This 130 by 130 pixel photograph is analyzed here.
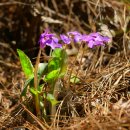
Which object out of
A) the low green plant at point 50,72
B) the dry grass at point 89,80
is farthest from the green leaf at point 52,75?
the dry grass at point 89,80

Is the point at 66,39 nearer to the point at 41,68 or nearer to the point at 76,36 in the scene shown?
the point at 76,36

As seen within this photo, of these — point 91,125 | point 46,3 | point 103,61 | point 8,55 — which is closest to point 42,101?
point 91,125

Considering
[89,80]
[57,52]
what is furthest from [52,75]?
[89,80]

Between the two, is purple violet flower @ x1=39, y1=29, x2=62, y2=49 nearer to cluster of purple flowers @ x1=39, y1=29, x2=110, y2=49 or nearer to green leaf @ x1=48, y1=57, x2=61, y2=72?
cluster of purple flowers @ x1=39, y1=29, x2=110, y2=49

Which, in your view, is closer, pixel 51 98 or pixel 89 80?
pixel 51 98

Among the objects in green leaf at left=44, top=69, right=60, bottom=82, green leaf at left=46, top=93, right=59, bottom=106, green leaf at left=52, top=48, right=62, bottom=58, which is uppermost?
green leaf at left=52, top=48, right=62, bottom=58

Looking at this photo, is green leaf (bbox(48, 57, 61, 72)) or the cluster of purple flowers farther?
green leaf (bbox(48, 57, 61, 72))

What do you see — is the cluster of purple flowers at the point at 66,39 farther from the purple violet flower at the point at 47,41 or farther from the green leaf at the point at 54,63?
the green leaf at the point at 54,63

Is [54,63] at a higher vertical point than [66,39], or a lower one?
lower

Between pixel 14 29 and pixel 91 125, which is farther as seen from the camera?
pixel 14 29

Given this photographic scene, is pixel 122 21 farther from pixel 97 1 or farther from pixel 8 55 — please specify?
pixel 8 55

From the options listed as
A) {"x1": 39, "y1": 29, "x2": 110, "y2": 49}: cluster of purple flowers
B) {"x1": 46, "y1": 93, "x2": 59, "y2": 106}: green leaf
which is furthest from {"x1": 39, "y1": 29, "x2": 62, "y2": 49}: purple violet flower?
{"x1": 46, "y1": 93, "x2": 59, "y2": 106}: green leaf
